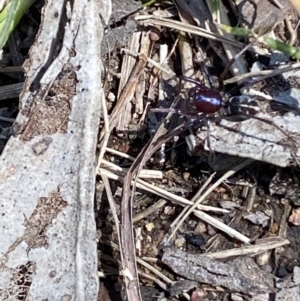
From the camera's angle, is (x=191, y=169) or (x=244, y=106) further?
(x=191, y=169)

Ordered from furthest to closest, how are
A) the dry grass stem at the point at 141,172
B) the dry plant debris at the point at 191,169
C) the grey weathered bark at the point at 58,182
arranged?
the dry grass stem at the point at 141,172 < the dry plant debris at the point at 191,169 < the grey weathered bark at the point at 58,182

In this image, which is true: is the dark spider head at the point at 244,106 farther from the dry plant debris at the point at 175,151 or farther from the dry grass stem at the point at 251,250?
the dry grass stem at the point at 251,250

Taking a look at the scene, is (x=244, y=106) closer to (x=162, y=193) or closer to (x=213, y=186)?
(x=213, y=186)

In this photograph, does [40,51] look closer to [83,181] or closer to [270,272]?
[83,181]

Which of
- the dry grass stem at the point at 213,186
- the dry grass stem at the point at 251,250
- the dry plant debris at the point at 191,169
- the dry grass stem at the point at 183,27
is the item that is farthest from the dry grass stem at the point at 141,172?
the dry grass stem at the point at 183,27

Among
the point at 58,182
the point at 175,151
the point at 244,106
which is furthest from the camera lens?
the point at 175,151

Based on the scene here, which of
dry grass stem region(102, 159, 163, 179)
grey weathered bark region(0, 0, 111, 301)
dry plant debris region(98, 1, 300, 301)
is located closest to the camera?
Answer: grey weathered bark region(0, 0, 111, 301)

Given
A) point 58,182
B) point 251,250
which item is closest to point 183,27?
point 58,182

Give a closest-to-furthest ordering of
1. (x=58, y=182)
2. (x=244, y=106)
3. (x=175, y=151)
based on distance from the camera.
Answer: (x=58, y=182) < (x=244, y=106) < (x=175, y=151)

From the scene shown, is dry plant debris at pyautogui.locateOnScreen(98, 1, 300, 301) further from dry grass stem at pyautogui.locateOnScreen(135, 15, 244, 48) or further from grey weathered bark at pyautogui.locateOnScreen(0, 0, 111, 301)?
grey weathered bark at pyautogui.locateOnScreen(0, 0, 111, 301)

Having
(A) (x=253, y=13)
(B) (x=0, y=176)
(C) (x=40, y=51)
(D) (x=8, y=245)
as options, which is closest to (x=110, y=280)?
(D) (x=8, y=245)

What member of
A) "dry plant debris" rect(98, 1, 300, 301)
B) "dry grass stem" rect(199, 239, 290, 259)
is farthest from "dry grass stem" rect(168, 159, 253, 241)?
"dry grass stem" rect(199, 239, 290, 259)
